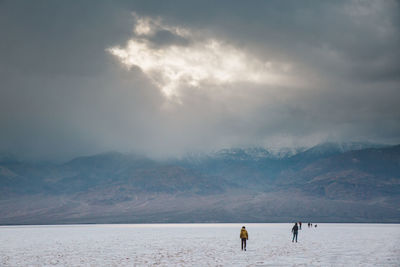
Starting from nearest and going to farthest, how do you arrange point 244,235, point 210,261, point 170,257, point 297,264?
point 297,264 → point 210,261 → point 170,257 → point 244,235

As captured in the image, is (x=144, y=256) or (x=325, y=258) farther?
(x=144, y=256)

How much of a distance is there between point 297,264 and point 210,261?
6751 mm

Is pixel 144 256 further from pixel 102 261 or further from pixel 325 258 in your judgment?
pixel 325 258

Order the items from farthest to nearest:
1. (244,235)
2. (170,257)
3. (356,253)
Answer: (244,235), (356,253), (170,257)

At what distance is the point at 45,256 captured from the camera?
44.1m

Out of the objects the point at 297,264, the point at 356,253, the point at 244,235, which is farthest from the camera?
the point at 244,235

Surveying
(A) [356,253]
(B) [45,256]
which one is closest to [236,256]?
(A) [356,253]

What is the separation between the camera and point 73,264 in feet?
121

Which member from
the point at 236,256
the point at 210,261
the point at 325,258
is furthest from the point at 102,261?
the point at 325,258

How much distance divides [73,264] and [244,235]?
60.2 ft

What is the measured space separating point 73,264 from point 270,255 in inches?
666

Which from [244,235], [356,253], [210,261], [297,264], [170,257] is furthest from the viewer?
[244,235]

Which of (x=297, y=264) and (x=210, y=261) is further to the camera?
(x=210, y=261)

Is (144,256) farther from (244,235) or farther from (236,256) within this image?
(244,235)
